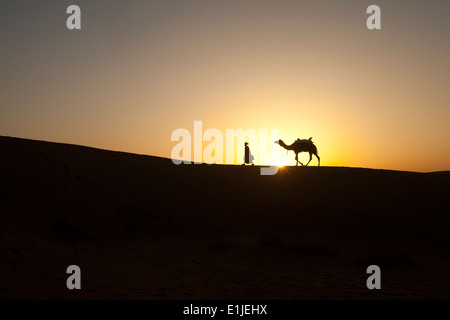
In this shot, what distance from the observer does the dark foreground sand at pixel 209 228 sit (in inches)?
411

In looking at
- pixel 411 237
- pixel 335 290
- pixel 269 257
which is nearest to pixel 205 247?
pixel 269 257

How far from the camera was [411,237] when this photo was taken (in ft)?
56.7

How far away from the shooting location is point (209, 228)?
58.3 ft

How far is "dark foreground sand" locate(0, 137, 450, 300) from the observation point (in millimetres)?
10430

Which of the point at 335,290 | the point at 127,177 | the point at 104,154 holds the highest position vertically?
the point at 104,154

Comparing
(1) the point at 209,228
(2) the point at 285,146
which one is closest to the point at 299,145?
(2) the point at 285,146

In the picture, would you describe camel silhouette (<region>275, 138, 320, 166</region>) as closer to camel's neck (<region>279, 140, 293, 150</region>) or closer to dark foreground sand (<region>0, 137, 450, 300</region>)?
camel's neck (<region>279, 140, 293, 150</region>)

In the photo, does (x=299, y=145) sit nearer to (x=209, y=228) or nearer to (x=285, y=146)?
(x=285, y=146)

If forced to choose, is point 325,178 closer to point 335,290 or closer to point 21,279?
point 335,290

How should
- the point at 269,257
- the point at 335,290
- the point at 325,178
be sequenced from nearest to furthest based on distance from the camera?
the point at 335,290 < the point at 269,257 < the point at 325,178

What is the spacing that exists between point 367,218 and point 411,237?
220 centimetres

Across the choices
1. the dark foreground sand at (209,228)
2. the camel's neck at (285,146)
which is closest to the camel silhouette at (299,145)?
the camel's neck at (285,146)

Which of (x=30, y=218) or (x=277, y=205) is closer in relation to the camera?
(x=30, y=218)

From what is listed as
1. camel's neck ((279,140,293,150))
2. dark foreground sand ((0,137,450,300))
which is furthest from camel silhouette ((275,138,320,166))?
dark foreground sand ((0,137,450,300))
